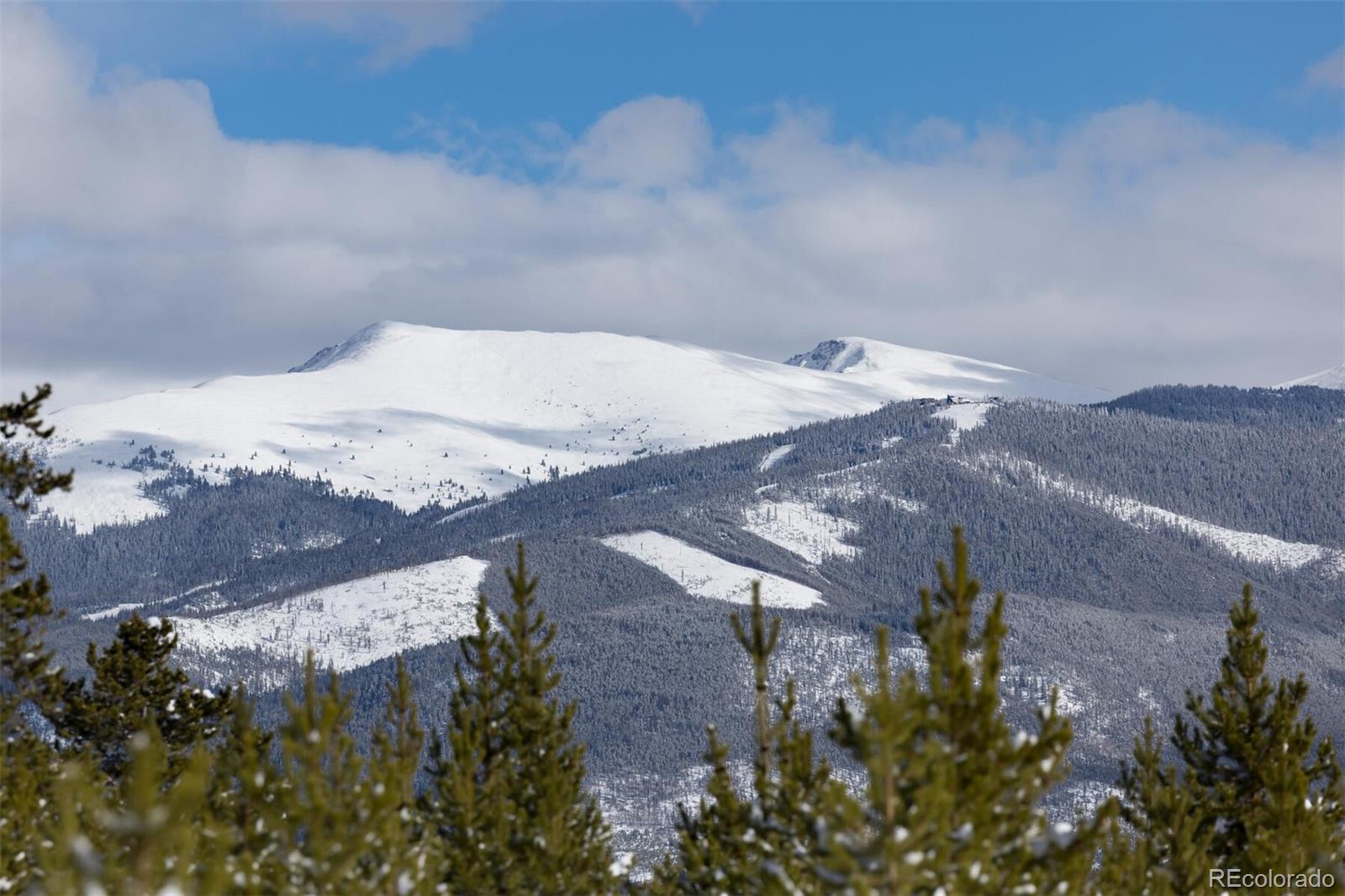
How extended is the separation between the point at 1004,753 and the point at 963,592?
2.76 metres

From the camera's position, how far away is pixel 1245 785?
156ft

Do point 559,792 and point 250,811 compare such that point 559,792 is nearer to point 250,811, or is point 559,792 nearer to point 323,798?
point 250,811

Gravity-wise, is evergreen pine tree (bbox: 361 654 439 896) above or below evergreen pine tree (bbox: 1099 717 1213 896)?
above

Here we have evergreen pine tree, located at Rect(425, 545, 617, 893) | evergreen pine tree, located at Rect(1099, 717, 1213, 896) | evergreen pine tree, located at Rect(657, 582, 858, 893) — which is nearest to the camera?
evergreen pine tree, located at Rect(657, 582, 858, 893)

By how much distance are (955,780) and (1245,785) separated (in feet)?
90.1

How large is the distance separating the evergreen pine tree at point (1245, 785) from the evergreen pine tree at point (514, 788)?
614 inches

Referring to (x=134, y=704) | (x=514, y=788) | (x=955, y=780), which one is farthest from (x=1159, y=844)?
(x=134, y=704)

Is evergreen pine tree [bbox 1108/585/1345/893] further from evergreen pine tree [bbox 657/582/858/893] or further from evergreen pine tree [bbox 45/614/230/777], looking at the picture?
evergreen pine tree [bbox 45/614/230/777]

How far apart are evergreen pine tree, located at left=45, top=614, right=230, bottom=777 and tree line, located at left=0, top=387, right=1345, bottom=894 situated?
0.10 meters

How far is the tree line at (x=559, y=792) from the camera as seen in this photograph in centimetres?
2291

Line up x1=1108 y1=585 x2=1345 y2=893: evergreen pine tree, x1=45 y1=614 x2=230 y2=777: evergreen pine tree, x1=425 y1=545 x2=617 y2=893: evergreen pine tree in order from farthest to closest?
x1=45 y1=614 x2=230 y2=777: evergreen pine tree
x1=1108 y1=585 x2=1345 y2=893: evergreen pine tree
x1=425 y1=545 x2=617 y2=893: evergreen pine tree

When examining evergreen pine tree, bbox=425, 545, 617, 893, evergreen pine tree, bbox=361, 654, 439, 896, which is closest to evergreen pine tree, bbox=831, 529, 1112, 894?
evergreen pine tree, bbox=361, 654, 439, 896

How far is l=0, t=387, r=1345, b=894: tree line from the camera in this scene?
22.9 meters

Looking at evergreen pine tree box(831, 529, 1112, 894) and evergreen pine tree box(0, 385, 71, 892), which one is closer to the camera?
evergreen pine tree box(831, 529, 1112, 894)
